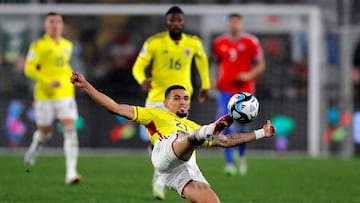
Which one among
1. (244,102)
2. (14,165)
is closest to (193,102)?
(14,165)

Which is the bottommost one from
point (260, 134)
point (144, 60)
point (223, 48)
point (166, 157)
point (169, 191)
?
point (169, 191)

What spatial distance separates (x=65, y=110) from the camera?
614 inches

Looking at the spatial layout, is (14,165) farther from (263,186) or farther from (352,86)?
(352,86)

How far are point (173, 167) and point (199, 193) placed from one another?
1.35 ft

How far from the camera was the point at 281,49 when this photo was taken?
24078 mm

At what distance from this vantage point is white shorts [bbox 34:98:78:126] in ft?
51.2

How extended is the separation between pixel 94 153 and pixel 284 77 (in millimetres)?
4659

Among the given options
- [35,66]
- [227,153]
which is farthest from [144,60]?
[227,153]

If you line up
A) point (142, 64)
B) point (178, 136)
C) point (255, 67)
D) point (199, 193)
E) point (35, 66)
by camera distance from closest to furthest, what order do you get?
point (199, 193), point (178, 136), point (142, 64), point (35, 66), point (255, 67)

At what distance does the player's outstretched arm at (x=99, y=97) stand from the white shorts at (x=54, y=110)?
5.53m

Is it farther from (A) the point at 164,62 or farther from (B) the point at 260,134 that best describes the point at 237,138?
(A) the point at 164,62

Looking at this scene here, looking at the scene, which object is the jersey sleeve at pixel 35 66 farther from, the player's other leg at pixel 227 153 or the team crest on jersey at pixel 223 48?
the team crest on jersey at pixel 223 48

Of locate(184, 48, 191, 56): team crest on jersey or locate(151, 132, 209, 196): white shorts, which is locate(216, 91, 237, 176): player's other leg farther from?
locate(151, 132, 209, 196): white shorts

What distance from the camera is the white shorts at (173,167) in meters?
9.77
